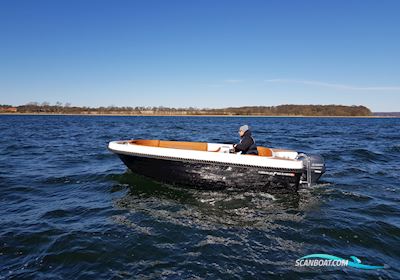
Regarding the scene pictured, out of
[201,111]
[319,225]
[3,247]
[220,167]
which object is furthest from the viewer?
[201,111]

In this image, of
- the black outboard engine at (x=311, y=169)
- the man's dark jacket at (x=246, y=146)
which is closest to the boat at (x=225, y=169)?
the black outboard engine at (x=311, y=169)

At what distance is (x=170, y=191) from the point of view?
9.20 m

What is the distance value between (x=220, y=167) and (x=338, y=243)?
3.73 m

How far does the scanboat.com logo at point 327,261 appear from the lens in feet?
16.6

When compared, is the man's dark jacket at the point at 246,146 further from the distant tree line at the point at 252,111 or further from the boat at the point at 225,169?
the distant tree line at the point at 252,111

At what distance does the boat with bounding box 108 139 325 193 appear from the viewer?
8352 mm

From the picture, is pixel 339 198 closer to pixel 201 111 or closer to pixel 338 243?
pixel 338 243

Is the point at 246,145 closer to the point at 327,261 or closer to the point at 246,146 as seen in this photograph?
the point at 246,146

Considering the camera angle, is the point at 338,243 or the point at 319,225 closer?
the point at 338,243

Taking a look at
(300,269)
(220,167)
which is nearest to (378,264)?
(300,269)

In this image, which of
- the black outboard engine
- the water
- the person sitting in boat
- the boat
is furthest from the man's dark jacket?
the black outboard engine

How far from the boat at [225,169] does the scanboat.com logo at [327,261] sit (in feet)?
10.4

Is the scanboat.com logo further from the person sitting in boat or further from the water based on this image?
the person sitting in boat

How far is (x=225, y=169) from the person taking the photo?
8.70m
